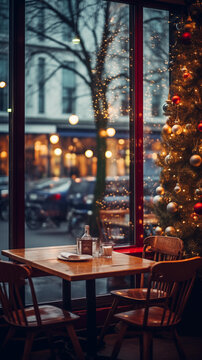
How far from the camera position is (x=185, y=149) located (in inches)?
158

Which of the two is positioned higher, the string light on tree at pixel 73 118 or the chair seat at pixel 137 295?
the string light on tree at pixel 73 118

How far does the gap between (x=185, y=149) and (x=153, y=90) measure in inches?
34.8

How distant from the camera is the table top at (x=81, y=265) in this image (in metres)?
2.61

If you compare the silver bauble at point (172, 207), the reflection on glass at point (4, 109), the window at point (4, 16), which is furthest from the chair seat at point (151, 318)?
the window at point (4, 16)

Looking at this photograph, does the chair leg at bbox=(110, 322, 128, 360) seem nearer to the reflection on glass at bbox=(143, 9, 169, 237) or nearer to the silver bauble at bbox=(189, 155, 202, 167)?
the silver bauble at bbox=(189, 155, 202, 167)

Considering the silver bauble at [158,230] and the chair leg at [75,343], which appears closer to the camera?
the chair leg at [75,343]

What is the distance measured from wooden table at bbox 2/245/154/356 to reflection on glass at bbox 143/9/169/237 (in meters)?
1.29

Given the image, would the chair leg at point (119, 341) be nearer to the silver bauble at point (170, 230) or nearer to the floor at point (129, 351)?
the floor at point (129, 351)

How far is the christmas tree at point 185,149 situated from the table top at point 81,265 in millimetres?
878

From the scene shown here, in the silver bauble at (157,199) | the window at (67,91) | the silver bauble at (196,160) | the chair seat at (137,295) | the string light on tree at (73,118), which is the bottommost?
the chair seat at (137,295)

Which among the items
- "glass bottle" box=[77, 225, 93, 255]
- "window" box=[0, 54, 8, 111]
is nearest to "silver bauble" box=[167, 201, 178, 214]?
"glass bottle" box=[77, 225, 93, 255]

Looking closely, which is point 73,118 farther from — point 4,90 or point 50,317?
point 50,317

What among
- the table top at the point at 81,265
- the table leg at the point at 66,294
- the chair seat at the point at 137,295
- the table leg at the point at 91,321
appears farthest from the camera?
the table leg at the point at 66,294

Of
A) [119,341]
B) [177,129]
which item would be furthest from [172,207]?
[119,341]
